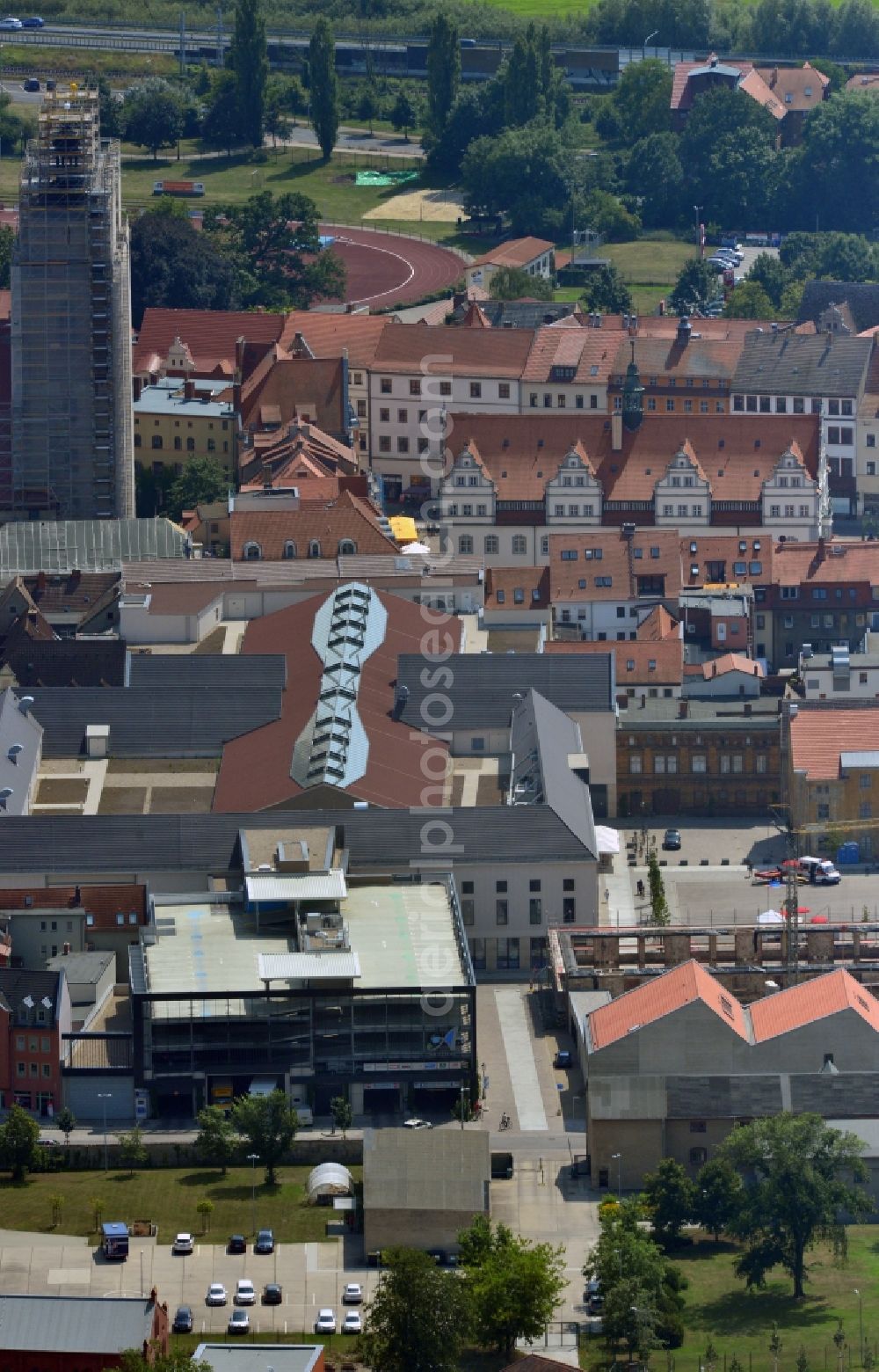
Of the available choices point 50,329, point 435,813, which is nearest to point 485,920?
point 435,813

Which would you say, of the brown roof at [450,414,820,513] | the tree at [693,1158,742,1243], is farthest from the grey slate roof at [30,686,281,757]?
the tree at [693,1158,742,1243]

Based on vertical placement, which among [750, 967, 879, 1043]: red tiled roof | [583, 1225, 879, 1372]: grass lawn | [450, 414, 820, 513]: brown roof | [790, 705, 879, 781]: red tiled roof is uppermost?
[450, 414, 820, 513]: brown roof

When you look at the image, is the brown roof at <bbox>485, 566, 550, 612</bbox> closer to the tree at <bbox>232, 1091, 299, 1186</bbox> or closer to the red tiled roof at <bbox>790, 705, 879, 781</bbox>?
the red tiled roof at <bbox>790, 705, 879, 781</bbox>

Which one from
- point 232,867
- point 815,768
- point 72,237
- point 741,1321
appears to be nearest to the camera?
point 741,1321

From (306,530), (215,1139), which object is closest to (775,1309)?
(215,1139)

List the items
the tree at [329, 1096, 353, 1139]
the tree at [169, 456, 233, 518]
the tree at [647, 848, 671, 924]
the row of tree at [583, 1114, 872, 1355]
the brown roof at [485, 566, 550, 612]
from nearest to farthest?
the row of tree at [583, 1114, 872, 1355], the tree at [329, 1096, 353, 1139], the tree at [647, 848, 671, 924], the brown roof at [485, 566, 550, 612], the tree at [169, 456, 233, 518]

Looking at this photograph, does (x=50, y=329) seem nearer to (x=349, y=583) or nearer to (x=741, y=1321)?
(x=349, y=583)
